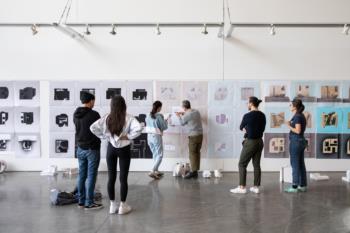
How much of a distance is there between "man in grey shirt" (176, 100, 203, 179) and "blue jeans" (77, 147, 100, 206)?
2705mm

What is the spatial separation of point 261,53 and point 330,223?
4484mm

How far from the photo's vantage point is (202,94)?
8.12m

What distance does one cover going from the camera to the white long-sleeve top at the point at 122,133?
4738 mm

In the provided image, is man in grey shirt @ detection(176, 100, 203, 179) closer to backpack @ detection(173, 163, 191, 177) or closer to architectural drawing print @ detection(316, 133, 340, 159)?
backpack @ detection(173, 163, 191, 177)

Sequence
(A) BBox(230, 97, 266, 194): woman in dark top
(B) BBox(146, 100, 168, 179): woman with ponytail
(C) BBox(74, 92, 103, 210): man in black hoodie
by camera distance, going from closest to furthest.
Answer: (C) BBox(74, 92, 103, 210): man in black hoodie, (A) BBox(230, 97, 266, 194): woman in dark top, (B) BBox(146, 100, 168, 179): woman with ponytail

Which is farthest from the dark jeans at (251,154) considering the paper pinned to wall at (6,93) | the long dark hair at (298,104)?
the paper pinned to wall at (6,93)

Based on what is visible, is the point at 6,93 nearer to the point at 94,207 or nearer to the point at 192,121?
the point at 192,121

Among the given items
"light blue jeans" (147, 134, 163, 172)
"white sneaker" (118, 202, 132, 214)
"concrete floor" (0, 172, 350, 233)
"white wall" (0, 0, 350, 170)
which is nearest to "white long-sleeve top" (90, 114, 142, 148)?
"white sneaker" (118, 202, 132, 214)

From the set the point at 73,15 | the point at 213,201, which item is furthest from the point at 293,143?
the point at 73,15

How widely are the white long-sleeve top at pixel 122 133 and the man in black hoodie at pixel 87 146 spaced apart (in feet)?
0.69

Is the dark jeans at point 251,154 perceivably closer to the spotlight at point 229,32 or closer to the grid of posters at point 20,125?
the spotlight at point 229,32

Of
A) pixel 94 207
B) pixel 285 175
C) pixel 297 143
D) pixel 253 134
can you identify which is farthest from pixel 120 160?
pixel 285 175

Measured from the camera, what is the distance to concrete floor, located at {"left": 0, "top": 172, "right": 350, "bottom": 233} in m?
4.39

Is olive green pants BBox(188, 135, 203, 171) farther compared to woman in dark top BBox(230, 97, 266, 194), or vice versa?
olive green pants BBox(188, 135, 203, 171)
